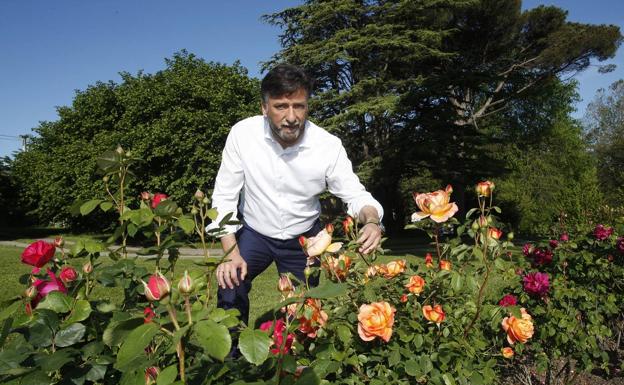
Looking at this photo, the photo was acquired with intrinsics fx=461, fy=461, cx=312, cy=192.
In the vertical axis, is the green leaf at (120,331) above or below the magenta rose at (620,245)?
above

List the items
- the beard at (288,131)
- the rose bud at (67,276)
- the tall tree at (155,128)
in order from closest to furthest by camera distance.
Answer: the rose bud at (67,276), the beard at (288,131), the tall tree at (155,128)

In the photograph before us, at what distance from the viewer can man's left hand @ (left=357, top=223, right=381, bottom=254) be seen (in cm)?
132

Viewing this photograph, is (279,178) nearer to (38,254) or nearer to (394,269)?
(394,269)

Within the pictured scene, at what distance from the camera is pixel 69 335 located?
2.63ft

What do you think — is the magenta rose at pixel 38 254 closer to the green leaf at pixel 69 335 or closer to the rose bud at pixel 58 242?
the rose bud at pixel 58 242

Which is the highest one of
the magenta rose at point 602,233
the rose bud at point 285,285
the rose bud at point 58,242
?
the rose bud at point 58,242

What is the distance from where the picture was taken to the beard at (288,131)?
79.5 inches

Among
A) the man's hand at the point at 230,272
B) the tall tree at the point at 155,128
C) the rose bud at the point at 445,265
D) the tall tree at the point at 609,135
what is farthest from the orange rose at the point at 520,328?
the tall tree at the point at 609,135

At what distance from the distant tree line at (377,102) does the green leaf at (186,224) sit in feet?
46.8

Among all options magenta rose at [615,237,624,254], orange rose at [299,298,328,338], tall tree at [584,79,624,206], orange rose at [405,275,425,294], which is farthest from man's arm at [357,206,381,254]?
tall tree at [584,79,624,206]

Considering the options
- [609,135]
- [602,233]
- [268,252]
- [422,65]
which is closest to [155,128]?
[422,65]

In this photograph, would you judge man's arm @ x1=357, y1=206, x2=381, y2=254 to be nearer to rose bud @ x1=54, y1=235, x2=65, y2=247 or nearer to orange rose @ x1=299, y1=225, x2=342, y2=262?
orange rose @ x1=299, y1=225, x2=342, y2=262

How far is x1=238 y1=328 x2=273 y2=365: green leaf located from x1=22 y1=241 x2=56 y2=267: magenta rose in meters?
0.67

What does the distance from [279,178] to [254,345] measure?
165 centimetres
